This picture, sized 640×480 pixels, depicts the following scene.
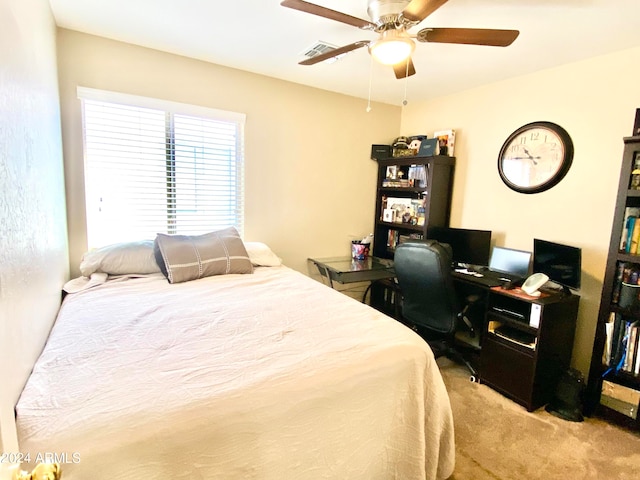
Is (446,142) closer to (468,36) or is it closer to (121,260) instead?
(468,36)

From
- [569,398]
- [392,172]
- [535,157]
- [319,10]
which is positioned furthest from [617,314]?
[319,10]

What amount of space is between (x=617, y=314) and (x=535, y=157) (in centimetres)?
128

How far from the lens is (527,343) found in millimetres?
2189

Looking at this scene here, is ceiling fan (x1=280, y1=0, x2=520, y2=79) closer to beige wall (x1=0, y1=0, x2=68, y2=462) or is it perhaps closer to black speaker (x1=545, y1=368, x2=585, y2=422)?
beige wall (x1=0, y1=0, x2=68, y2=462)

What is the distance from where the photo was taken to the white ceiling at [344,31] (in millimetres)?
1786

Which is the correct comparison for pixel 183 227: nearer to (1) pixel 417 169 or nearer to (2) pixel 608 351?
(1) pixel 417 169

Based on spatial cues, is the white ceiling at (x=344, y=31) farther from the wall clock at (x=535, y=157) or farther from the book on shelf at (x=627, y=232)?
the book on shelf at (x=627, y=232)

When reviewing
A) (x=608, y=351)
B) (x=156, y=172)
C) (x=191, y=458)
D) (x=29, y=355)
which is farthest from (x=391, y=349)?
(x=156, y=172)

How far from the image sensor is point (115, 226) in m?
2.50

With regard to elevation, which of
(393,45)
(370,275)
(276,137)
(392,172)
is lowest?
(370,275)

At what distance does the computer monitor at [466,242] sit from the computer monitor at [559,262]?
0.41 meters

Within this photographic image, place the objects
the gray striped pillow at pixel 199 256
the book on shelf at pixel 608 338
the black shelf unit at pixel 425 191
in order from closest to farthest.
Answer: the book on shelf at pixel 608 338 < the gray striped pillow at pixel 199 256 < the black shelf unit at pixel 425 191

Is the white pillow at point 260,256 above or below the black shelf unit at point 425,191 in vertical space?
below

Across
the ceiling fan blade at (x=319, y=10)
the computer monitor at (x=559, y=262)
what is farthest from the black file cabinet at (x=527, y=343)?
the ceiling fan blade at (x=319, y=10)
